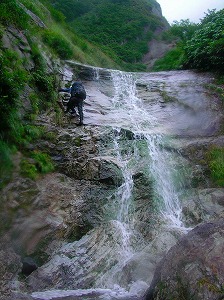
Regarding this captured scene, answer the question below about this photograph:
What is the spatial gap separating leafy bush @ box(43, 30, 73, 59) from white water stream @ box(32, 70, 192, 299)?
4055 millimetres

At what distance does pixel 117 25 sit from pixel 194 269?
1375 inches

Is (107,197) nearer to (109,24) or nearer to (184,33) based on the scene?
(184,33)

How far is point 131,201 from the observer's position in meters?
8.84

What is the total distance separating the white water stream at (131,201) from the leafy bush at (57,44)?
4055 millimetres

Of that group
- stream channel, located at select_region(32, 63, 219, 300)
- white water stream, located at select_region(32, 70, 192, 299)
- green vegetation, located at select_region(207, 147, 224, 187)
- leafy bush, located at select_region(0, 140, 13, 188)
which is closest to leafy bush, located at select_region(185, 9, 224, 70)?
stream channel, located at select_region(32, 63, 219, 300)

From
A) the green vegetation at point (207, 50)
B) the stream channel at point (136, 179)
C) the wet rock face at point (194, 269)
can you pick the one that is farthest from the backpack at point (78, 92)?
the green vegetation at point (207, 50)

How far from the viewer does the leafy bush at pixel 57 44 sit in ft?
48.4

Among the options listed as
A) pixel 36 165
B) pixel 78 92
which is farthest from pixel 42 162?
pixel 78 92

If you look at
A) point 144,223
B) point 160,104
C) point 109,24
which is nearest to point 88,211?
point 144,223

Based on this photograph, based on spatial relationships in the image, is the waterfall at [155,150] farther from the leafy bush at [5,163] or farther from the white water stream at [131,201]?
the leafy bush at [5,163]

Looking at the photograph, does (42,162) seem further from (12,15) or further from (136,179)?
(12,15)

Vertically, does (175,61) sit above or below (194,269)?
above

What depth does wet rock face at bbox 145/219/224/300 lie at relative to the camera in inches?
182

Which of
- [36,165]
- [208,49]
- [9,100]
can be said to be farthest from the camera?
[208,49]
